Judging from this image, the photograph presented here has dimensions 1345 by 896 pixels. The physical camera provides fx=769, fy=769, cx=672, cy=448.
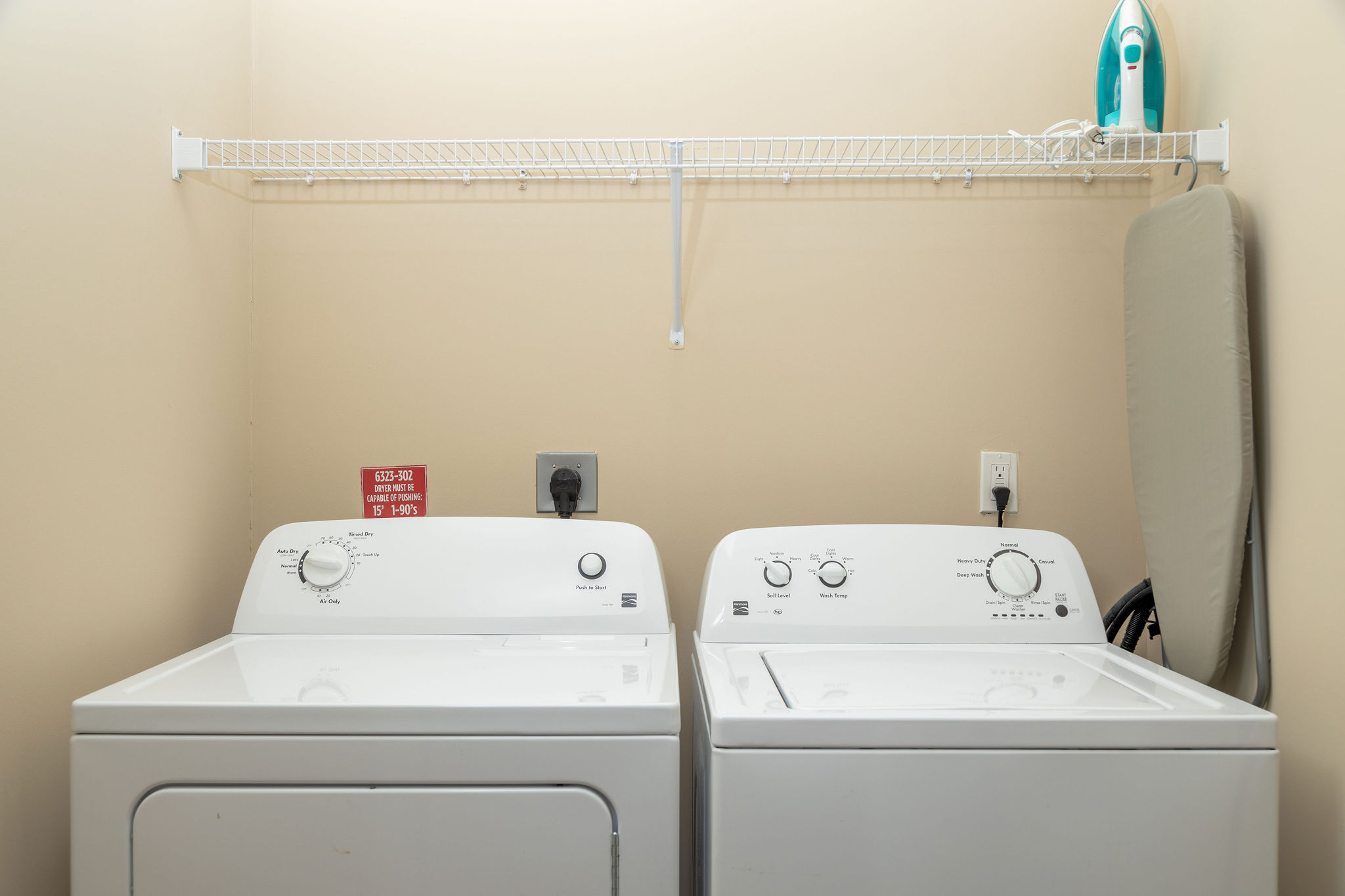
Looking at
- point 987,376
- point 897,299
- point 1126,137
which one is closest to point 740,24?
point 897,299

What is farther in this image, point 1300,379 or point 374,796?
point 1300,379

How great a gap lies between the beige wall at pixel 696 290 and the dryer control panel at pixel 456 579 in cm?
24

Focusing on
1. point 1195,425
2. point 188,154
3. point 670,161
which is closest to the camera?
point 1195,425

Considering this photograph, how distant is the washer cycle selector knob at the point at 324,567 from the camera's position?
1.39 metres

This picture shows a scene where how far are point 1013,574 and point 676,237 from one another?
93cm

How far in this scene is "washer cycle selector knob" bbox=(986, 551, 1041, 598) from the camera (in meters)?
1.36

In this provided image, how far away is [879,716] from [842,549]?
1.70 feet

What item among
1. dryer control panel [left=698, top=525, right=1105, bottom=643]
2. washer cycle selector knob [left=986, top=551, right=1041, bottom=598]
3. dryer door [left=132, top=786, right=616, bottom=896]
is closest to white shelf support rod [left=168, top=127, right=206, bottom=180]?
dryer door [left=132, top=786, right=616, bottom=896]

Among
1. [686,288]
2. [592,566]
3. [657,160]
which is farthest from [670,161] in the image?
[592,566]

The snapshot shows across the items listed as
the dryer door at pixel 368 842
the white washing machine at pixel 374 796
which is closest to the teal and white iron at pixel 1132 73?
Result: the white washing machine at pixel 374 796

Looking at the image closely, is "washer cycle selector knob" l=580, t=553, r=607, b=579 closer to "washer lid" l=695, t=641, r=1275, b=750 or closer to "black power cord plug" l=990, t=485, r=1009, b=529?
"washer lid" l=695, t=641, r=1275, b=750

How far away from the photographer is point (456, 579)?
4.58 ft

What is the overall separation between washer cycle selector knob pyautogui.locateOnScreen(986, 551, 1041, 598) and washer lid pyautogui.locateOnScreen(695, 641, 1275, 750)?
18 centimetres

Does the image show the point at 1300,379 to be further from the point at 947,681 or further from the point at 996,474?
the point at 947,681
